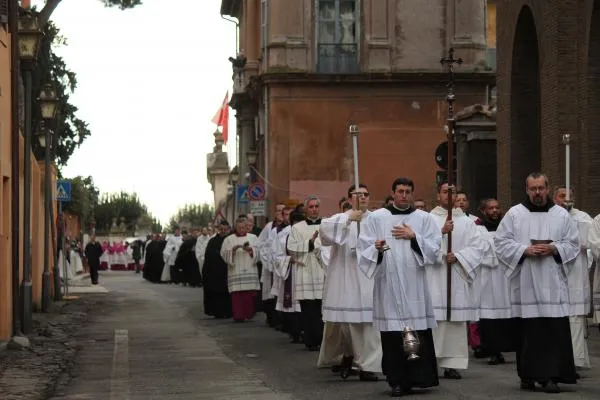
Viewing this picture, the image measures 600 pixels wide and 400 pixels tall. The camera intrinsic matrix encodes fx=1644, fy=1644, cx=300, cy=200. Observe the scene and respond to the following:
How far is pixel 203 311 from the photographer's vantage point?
31.8 metres

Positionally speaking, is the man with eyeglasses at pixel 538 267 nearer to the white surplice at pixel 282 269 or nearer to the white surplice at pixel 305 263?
the white surplice at pixel 305 263

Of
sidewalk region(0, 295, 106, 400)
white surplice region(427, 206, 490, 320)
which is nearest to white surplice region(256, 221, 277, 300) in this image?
sidewalk region(0, 295, 106, 400)

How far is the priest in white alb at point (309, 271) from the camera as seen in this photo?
19875mm

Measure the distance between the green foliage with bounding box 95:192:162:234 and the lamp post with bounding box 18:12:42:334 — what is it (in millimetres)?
109260

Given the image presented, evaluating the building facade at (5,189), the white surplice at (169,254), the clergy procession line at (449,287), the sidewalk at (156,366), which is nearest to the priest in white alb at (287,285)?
the sidewalk at (156,366)

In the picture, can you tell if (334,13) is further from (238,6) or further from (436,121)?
(238,6)

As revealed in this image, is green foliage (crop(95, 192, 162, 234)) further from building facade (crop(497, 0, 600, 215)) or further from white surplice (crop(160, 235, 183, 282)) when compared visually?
building facade (crop(497, 0, 600, 215))

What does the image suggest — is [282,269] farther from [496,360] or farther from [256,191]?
[256,191]

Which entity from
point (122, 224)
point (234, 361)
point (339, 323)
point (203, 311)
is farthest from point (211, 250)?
point (122, 224)

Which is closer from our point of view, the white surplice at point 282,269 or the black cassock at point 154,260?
the white surplice at point 282,269

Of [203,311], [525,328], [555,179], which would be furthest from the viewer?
[203,311]

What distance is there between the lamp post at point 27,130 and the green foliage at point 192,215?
384 feet

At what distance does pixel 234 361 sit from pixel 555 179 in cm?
1097

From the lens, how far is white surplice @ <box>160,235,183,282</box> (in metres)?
55.3
